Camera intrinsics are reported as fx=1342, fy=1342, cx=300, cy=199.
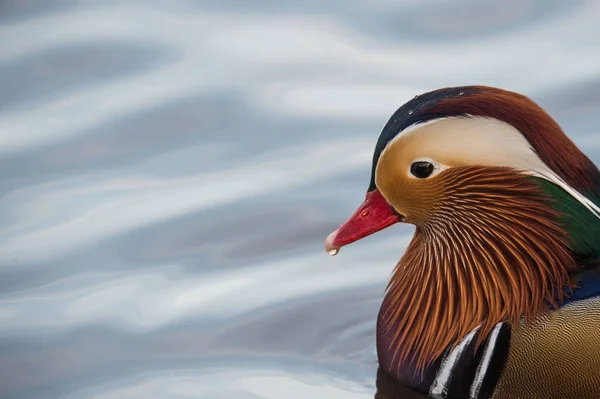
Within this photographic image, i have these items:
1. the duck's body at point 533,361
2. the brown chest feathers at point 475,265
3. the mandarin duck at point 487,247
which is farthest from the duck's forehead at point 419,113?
the duck's body at point 533,361

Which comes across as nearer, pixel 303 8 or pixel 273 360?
pixel 273 360

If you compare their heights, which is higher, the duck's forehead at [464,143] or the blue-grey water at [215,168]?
the blue-grey water at [215,168]

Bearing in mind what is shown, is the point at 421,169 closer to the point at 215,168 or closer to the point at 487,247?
the point at 487,247

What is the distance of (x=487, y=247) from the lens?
4453 mm

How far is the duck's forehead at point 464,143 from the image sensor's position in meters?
4.06

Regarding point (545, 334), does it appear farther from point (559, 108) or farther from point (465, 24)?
point (465, 24)

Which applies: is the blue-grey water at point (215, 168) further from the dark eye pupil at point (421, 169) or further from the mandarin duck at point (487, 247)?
the dark eye pupil at point (421, 169)

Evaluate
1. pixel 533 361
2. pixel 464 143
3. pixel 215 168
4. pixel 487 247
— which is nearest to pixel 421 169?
pixel 464 143

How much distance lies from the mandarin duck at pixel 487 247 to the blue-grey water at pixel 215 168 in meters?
A: 0.30

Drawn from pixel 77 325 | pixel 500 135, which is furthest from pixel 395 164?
pixel 77 325

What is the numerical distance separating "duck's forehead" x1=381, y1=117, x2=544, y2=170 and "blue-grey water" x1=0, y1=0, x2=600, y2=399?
0.82 meters

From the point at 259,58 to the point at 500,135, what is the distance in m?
2.73

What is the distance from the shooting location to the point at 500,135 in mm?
4086

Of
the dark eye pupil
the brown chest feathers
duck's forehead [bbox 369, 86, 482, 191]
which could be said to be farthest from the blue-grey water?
duck's forehead [bbox 369, 86, 482, 191]
